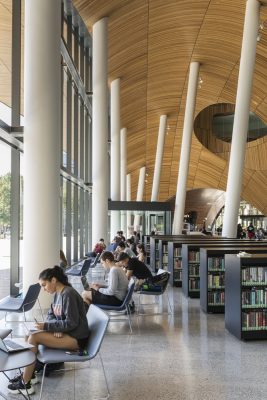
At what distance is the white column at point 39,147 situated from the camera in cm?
822

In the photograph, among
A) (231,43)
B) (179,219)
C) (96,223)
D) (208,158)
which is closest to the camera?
(96,223)

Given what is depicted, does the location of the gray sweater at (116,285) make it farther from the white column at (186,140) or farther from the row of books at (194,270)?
the white column at (186,140)

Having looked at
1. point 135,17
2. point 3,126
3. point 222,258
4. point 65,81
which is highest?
point 135,17

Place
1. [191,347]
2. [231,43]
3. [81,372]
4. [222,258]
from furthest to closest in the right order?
[231,43]
[222,258]
[191,347]
[81,372]

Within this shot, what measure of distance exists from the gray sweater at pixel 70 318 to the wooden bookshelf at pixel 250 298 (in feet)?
8.67

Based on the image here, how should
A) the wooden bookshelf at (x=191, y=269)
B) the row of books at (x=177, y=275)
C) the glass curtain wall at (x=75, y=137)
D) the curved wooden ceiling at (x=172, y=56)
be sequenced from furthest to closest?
the curved wooden ceiling at (x=172, y=56)
the glass curtain wall at (x=75, y=137)
the row of books at (x=177, y=275)
the wooden bookshelf at (x=191, y=269)

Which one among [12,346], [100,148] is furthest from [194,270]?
Result: [100,148]

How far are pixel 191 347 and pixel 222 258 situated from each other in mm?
2881

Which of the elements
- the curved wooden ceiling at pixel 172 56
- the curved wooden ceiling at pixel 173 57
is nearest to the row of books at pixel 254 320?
the curved wooden ceiling at pixel 172 56

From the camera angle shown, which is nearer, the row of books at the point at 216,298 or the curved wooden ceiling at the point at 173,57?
the row of books at the point at 216,298

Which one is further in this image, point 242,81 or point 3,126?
point 242,81

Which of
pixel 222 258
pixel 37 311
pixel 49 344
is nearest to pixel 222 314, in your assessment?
pixel 222 258

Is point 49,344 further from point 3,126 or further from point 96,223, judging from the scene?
point 96,223

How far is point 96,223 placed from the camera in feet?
59.8
